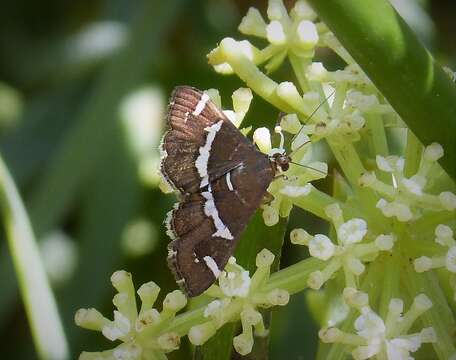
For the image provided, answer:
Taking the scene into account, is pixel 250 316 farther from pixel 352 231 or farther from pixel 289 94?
pixel 289 94

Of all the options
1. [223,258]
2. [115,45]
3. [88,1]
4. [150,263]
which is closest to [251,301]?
[223,258]

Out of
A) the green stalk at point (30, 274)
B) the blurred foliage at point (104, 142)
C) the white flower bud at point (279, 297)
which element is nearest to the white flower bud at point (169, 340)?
the white flower bud at point (279, 297)

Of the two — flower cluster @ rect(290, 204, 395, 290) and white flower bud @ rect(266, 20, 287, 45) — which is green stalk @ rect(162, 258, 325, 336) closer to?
flower cluster @ rect(290, 204, 395, 290)

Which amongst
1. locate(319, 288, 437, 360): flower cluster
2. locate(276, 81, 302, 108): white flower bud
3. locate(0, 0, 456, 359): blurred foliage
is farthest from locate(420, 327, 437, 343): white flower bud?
locate(0, 0, 456, 359): blurred foliage

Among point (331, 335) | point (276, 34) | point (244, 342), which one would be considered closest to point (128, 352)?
point (244, 342)

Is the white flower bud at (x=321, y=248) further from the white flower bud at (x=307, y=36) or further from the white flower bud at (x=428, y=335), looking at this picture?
the white flower bud at (x=307, y=36)

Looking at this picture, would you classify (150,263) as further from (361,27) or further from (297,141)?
(361,27)
